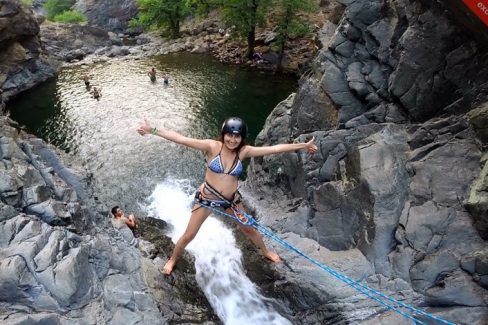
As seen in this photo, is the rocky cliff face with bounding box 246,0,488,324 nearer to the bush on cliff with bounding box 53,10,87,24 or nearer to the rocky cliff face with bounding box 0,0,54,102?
the rocky cliff face with bounding box 0,0,54,102

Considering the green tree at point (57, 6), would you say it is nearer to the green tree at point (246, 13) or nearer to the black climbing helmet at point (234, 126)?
the green tree at point (246, 13)

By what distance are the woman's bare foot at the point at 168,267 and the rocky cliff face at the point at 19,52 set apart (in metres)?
23.2

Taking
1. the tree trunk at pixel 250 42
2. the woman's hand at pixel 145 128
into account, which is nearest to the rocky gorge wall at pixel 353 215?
the woman's hand at pixel 145 128

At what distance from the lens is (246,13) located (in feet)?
92.8

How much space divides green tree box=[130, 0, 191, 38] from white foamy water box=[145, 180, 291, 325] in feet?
107

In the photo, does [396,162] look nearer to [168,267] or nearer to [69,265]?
[168,267]

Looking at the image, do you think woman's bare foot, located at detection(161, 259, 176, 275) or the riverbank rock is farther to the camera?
woman's bare foot, located at detection(161, 259, 176, 275)

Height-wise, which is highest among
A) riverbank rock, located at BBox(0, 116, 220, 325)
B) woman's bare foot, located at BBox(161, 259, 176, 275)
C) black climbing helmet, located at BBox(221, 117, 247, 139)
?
black climbing helmet, located at BBox(221, 117, 247, 139)

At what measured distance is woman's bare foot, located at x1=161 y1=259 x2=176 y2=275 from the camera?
7577 mm

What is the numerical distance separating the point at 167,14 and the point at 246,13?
1492 centimetres

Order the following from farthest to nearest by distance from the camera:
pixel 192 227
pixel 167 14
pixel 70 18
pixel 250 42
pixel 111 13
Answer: pixel 111 13, pixel 70 18, pixel 167 14, pixel 250 42, pixel 192 227

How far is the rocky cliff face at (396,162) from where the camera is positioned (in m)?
6.66

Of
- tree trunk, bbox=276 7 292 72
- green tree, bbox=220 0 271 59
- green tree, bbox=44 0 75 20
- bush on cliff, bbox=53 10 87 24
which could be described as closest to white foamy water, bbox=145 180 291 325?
tree trunk, bbox=276 7 292 72

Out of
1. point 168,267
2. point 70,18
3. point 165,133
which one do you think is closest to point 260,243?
point 168,267
